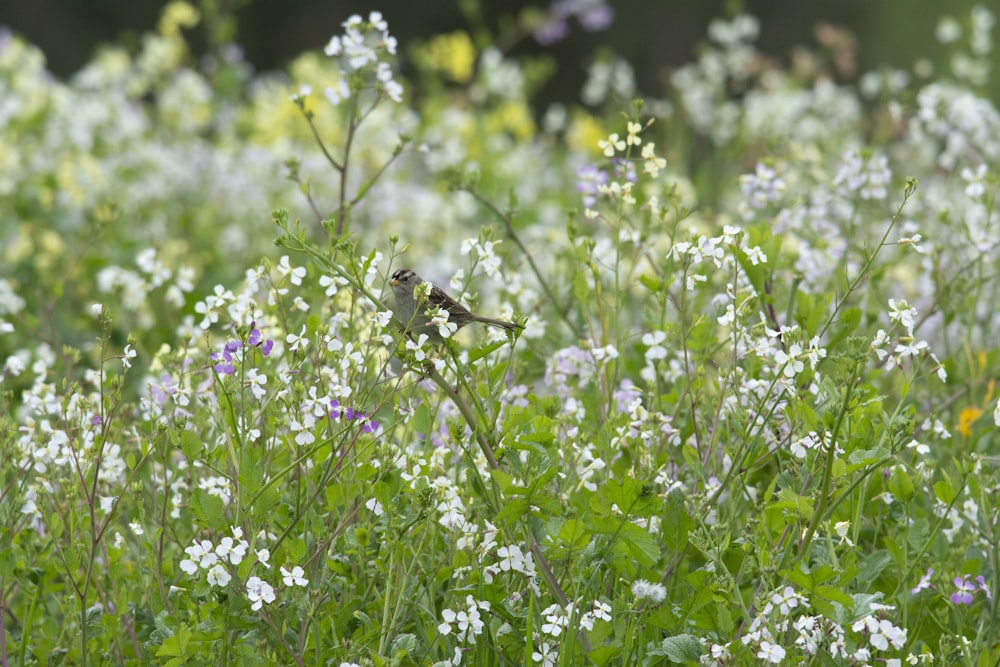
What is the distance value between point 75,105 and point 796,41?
305 inches

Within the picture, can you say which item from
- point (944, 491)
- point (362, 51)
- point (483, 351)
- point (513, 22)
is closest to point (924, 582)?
point (944, 491)

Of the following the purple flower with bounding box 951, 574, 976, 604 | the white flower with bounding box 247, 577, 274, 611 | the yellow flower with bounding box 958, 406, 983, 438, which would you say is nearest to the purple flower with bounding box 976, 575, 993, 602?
the purple flower with bounding box 951, 574, 976, 604

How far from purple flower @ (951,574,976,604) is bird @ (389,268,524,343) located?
0.99 metres

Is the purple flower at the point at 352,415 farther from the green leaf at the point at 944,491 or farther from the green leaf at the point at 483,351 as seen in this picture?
the green leaf at the point at 944,491

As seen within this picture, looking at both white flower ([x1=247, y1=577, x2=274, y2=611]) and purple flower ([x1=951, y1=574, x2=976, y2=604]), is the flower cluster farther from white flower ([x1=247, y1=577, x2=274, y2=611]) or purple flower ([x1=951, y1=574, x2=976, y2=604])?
purple flower ([x1=951, y1=574, x2=976, y2=604])

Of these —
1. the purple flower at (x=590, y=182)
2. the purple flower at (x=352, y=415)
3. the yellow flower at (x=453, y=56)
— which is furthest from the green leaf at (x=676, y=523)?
the yellow flower at (x=453, y=56)

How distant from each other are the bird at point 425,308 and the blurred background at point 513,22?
8.36 metres

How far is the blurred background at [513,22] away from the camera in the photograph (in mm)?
10812

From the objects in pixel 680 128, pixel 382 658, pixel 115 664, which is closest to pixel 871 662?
pixel 382 658

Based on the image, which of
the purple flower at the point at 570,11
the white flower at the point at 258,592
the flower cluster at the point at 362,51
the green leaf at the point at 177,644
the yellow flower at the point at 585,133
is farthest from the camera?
the yellow flower at the point at 585,133

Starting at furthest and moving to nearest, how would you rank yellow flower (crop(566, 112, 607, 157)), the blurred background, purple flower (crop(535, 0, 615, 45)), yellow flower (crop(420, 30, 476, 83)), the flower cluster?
1. the blurred background
2. yellow flower (crop(566, 112, 607, 157))
3. purple flower (crop(535, 0, 615, 45))
4. yellow flower (crop(420, 30, 476, 83))
5. the flower cluster

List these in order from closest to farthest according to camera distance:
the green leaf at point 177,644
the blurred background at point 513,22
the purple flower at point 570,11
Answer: the green leaf at point 177,644 → the purple flower at point 570,11 → the blurred background at point 513,22

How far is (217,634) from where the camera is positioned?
196 centimetres

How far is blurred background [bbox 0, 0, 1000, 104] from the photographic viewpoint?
1081 cm
